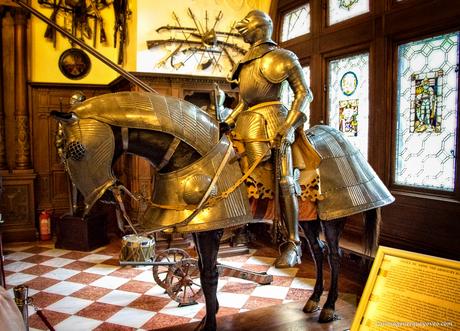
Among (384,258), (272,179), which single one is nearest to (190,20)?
(272,179)

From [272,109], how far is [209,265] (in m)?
0.92

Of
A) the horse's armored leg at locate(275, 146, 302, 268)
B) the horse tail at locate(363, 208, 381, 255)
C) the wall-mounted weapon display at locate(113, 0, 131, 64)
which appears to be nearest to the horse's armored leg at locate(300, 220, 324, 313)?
the horse tail at locate(363, 208, 381, 255)

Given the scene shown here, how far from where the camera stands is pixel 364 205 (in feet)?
8.21

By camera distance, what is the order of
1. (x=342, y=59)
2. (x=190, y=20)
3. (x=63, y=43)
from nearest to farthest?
(x=342, y=59) → (x=190, y=20) → (x=63, y=43)

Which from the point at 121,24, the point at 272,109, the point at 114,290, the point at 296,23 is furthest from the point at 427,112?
the point at 121,24

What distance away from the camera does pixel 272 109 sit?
2.40m

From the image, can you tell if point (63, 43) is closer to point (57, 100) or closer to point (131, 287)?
point (57, 100)

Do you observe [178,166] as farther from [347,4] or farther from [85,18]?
[85,18]

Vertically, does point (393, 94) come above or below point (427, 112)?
above

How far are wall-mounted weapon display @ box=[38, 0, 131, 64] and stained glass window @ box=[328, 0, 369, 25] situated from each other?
277 cm

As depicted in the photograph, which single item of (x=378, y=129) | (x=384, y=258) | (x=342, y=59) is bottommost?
(x=384, y=258)

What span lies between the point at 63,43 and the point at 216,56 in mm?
2168

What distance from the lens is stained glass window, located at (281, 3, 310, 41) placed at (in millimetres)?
5055

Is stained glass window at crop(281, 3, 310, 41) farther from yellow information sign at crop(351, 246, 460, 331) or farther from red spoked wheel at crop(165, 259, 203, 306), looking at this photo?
yellow information sign at crop(351, 246, 460, 331)
